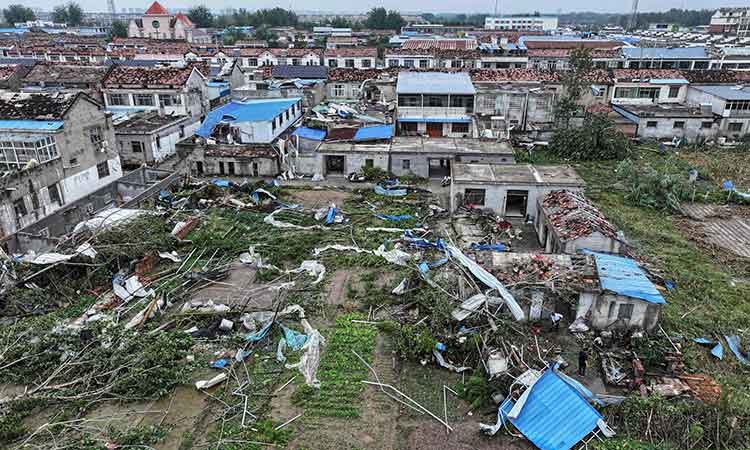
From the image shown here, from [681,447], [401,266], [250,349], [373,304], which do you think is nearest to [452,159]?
[401,266]

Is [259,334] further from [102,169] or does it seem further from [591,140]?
[591,140]

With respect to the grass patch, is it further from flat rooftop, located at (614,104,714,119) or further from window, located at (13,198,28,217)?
flat rooftop, located at (614,104,714,119)

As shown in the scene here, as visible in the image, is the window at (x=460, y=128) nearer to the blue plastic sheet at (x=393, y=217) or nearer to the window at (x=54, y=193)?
the blue plastic sheet at (x=393, y=217)

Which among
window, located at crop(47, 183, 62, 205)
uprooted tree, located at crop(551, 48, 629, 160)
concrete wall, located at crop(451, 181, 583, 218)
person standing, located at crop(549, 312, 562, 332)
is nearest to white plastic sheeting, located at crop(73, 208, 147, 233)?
window, located at crop(47, 183, 62, 205)

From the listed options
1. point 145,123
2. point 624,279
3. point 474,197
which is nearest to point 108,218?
point 145,123

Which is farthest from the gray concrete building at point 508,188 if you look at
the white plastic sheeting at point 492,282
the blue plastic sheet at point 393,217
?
the white plastic sheeting at point 492,282

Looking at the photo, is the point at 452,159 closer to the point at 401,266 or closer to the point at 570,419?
the point at 401,266
